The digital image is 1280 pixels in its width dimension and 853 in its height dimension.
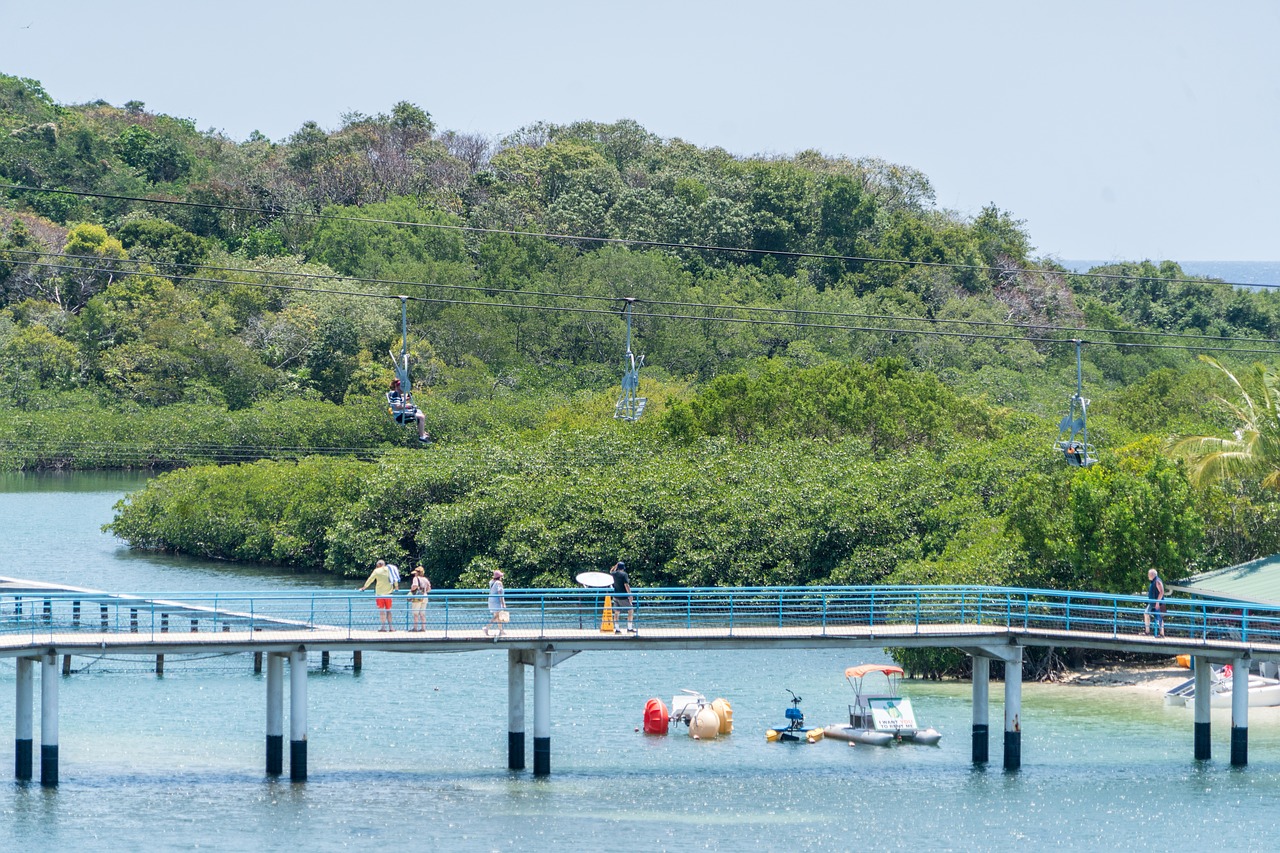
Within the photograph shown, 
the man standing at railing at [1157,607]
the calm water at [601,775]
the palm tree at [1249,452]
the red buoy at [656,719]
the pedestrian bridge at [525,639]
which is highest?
the palm tree at [1249,452]

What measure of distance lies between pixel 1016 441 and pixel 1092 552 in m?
15.2

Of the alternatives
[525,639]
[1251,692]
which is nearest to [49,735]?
[525,639]

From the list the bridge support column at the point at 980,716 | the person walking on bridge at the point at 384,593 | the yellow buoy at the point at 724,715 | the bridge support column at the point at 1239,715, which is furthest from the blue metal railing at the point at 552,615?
the yellow buoy at the point at 724,715

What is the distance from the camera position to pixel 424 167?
14212cm

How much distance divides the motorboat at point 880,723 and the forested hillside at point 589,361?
8506 mm

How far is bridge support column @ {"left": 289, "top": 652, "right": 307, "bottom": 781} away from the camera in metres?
44.4

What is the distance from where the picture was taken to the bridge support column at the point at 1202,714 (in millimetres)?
48031

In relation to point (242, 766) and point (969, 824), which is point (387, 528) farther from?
point (969, 824)

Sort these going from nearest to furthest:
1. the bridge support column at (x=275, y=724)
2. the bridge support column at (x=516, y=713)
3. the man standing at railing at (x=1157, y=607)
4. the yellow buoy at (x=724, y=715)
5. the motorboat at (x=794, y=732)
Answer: the bridge support column at (x=275, y=724)
the bridge support column at (x=516, y=713)
the man standing at railing at (x=1157, y=607)
the motorboat at (x=794, y=732)
the yellow buoy at (x=724, y=715)

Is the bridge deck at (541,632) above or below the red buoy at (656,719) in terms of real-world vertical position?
above

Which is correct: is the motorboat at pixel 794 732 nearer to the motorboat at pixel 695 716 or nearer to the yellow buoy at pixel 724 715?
the yellow buoy at pixel 724 715

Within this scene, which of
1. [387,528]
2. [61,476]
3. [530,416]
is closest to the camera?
[387,528]

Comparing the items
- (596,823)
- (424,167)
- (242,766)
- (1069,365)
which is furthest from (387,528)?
(424,167)

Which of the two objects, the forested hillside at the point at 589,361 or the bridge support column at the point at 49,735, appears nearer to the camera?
the bridge support column at the point at 49,735
